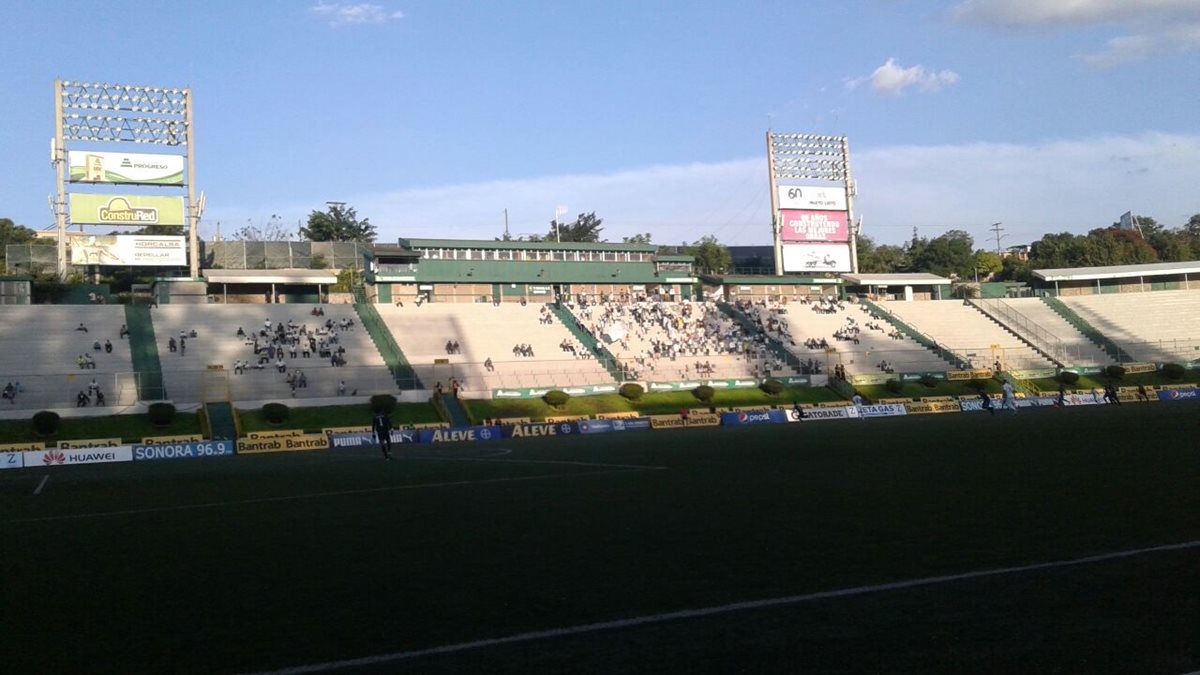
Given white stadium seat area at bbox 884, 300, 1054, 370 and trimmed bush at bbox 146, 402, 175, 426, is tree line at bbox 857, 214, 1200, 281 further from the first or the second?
trimmed bush at bbox 146, 402, 175, 426

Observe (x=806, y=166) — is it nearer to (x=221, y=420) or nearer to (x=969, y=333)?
(x=969, y=333)

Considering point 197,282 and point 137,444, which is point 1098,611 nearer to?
point 137,444

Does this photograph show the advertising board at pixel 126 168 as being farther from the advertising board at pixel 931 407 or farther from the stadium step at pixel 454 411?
the advertising board at pixel 931 407

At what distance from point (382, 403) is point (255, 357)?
9.34 m

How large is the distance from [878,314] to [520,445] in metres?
45.1

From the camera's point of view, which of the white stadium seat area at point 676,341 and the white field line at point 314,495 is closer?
the white field line at point 314,495

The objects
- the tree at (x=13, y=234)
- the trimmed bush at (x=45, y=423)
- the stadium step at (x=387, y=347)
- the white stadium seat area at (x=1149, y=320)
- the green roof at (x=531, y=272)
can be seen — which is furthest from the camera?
the tree at (x=13, y=234)

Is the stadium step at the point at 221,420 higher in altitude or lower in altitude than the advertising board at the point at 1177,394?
higher

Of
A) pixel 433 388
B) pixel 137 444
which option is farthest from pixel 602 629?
pixel 433 388

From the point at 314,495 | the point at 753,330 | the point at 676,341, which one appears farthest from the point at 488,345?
the point at 314,495

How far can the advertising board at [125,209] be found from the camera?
6153cm

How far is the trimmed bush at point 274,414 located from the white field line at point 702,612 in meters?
42.2

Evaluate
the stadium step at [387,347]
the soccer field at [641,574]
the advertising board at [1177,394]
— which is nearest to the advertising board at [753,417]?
the stadium step at [387,347]

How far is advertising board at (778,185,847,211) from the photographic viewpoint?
7619 cm
